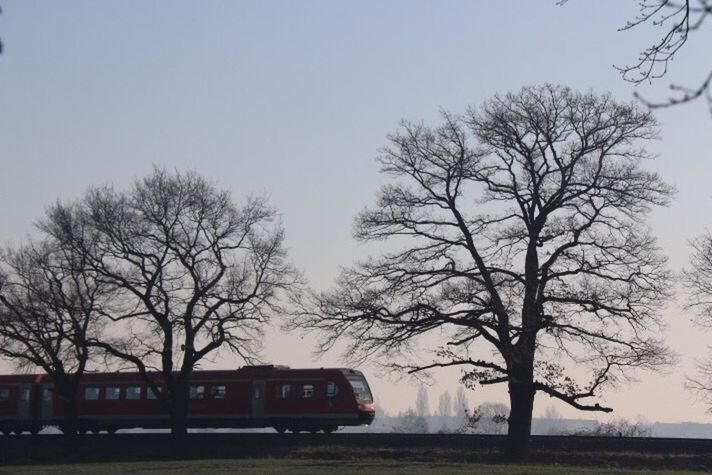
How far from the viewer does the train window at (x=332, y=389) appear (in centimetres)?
5138

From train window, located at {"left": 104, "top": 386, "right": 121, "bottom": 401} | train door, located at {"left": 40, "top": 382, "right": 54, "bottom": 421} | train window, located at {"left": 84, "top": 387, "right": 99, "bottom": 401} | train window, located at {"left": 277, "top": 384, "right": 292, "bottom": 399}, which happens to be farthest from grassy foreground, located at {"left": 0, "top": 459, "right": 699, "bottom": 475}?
train door, located at {"left": 40, "top": 382, "right": 54, "bottom": 421}

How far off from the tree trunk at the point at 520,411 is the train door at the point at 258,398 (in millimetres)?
15957

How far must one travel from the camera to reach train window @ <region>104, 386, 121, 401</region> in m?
56.7

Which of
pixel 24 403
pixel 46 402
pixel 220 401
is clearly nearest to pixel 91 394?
pixel 46 402

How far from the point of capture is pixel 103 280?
50.1 m

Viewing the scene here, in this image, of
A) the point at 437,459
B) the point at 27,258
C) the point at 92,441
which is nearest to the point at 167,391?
the point at 92,441

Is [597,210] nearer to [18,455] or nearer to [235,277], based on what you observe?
[235,277]

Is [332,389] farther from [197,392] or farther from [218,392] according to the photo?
[197,392]

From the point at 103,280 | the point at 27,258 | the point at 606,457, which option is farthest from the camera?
the point at 27,258

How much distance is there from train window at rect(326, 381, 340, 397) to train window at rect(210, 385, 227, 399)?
210 inches

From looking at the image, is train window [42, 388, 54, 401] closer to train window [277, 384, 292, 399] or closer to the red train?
the red train

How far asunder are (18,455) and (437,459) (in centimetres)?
2045

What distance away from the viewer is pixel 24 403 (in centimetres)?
5953

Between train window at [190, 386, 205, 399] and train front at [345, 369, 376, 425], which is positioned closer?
train front at [345, 369, 376, 425]
